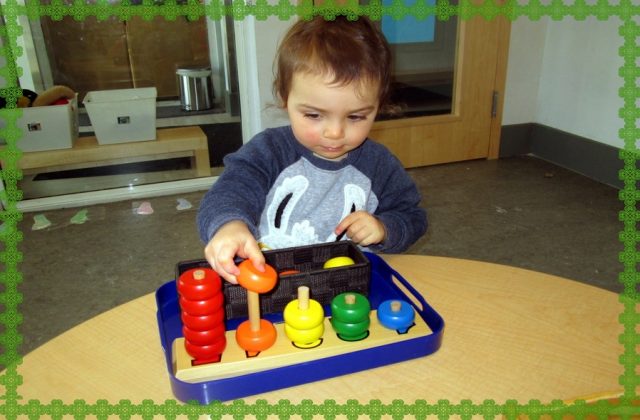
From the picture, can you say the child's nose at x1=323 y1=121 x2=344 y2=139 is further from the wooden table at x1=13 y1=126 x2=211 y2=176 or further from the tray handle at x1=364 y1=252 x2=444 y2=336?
the wooden table at x1=13 y1=126 x2=211 y2=176

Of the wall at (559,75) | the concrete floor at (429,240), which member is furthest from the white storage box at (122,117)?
the wall at (559,75)

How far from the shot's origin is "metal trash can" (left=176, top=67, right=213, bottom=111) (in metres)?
2.69

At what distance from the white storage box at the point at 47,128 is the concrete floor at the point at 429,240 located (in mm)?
293

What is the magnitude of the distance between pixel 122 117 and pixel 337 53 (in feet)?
5.88

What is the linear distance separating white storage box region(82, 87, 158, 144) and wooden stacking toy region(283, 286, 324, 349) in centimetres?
192

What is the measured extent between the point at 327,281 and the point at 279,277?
57 millimetres

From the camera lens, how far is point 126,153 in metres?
2.31

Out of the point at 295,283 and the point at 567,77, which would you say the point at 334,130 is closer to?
the point at 295,283

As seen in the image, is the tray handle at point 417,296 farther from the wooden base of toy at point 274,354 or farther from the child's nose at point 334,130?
the child's nose at point 334,130

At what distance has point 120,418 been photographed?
0.47 meters

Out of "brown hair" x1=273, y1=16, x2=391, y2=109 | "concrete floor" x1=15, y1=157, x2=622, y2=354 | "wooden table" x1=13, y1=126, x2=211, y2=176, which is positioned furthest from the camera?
"wooden table" x1=13, y1=126, x2=211, y2=176

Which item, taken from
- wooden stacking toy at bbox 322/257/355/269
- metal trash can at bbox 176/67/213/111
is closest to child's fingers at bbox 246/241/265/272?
wooden stacking toy at bbox 322/257/355/269

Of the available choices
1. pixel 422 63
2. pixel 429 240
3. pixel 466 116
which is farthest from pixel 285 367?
pixel 466 116

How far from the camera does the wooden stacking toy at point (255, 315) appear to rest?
510 mm
